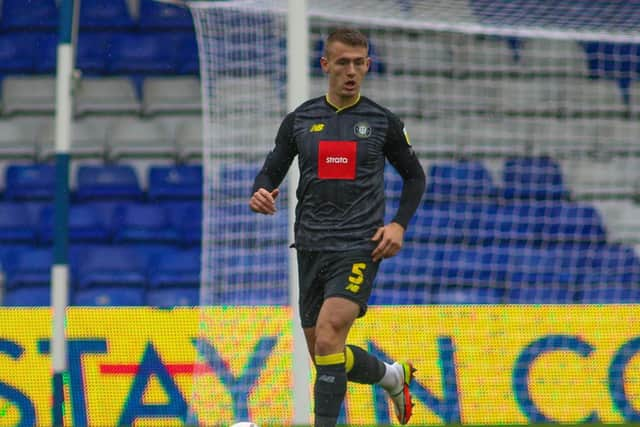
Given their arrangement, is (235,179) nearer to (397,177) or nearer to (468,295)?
(397,177)

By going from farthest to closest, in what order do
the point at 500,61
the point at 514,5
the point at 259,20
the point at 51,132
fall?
1. the point at 51,132
2. the point at 500,61
3. the point at 514,5
4. the point at 259,20

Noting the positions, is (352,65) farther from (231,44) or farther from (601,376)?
(231,44)

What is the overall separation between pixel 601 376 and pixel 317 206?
3.29 meters

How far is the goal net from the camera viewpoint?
7633 millimetres

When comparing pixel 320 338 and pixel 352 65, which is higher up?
pixel 352 65

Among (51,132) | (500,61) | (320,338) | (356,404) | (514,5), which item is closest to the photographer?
(320,338)

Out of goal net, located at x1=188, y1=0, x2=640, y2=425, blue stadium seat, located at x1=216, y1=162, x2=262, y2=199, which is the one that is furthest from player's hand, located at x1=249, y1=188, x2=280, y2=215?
blue stadium seat, located at x1=216, y1=162, x2=262, y2=199

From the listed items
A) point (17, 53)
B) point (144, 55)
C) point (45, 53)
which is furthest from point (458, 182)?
point (17, 53)

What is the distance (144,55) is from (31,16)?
4.96 ft

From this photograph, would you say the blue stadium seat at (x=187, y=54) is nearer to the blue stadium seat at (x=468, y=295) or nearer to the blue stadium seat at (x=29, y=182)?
the blue stadium seat at (x=29, y=182)

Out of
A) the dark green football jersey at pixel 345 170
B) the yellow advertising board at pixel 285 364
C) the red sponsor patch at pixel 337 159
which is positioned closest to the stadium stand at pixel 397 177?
the yellow advertising board at pixel 285 364

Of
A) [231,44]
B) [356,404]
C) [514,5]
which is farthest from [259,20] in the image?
[356,404]

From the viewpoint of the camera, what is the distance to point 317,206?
17.0 feet

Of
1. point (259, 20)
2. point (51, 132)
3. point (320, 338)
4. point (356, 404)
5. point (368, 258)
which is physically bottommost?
point (356, 404)
